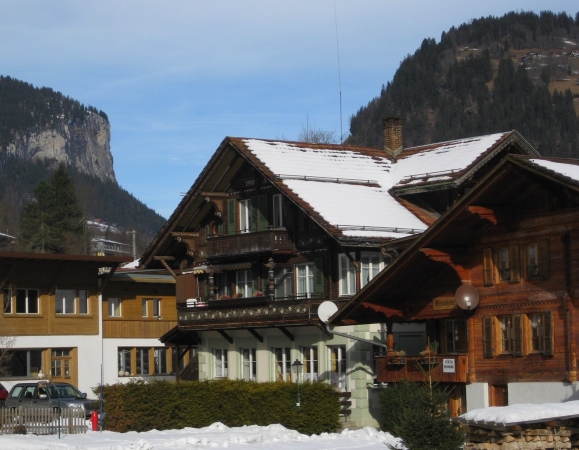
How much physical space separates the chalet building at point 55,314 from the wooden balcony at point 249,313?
894 centimetres

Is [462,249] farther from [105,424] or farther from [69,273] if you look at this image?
[69,273]

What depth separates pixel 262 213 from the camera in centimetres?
4559

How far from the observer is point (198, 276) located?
163 feet

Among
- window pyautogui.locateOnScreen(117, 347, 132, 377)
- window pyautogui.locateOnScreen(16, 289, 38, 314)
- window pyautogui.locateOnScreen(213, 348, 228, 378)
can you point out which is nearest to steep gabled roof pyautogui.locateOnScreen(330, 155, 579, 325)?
window pyautogui.locateOnScreen(213, 348, 228, 378)

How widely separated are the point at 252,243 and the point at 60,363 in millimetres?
16445

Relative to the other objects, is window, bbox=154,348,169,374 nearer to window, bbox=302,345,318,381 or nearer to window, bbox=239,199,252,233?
window, bbox=239,199,252,233

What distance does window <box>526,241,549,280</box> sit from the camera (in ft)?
96.3

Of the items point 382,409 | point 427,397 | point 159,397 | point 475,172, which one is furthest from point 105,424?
point 427,397

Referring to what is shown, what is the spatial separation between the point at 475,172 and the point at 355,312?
34.9ft

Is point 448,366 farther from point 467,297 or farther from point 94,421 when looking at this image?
point 94,421

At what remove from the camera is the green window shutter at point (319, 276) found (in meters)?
42.7

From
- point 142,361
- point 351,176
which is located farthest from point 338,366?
point 142,361

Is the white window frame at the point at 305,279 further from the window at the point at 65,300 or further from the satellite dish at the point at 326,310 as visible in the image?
the window at the point at 65,300

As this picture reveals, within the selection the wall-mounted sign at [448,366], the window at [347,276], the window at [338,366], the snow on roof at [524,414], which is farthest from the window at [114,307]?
the snow on roof at [524,414]
